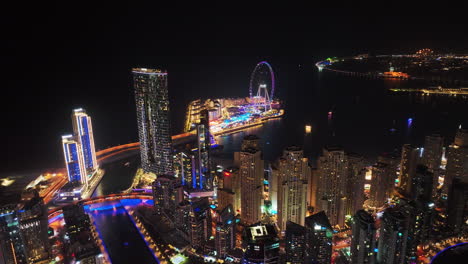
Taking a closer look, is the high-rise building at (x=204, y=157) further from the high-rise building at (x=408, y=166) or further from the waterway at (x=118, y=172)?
the high-rise building at (x=408, y=166)

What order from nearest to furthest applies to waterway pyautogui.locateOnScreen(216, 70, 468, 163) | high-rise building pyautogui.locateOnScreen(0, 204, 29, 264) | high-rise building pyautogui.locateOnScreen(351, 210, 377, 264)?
high-rise building pyautogui.locateOnScreen(351, 210, 377, 264)
high-rise building pyautogui.locateOnScreen(0, 204, 29, 264)
waterway pyautogui.locateOnScreen(216, 70, 468, 163)

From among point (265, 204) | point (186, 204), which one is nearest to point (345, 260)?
point (265, 204)

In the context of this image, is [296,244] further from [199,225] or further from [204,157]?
[204,157]

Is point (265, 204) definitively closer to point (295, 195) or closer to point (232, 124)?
point (295, 195)

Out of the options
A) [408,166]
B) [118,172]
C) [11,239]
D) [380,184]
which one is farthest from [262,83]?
[11,239]

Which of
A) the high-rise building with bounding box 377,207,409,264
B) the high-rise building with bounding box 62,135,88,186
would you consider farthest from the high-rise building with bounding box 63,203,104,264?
the high-rise building with bounding box 377,207,409,264

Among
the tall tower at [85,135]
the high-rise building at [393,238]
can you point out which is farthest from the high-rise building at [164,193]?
the high-rise building at [393,238]

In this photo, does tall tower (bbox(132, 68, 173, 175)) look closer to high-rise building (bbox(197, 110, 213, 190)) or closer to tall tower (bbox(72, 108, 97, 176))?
high-rise building (bbox(197, 110, 213, 190))
